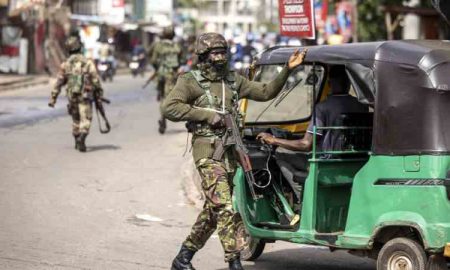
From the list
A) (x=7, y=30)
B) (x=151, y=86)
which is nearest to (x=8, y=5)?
(x=7, y=30)

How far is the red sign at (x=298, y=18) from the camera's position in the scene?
1186 centimetres

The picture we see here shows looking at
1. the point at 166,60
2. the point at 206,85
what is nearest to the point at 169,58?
the point at 166,60

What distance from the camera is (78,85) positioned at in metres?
14.9

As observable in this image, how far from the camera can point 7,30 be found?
40625mm

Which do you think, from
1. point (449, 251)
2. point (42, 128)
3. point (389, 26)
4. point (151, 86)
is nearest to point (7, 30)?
point (151, 86)

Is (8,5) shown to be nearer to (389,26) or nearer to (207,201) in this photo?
(389,26)

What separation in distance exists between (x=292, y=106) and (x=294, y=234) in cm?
666

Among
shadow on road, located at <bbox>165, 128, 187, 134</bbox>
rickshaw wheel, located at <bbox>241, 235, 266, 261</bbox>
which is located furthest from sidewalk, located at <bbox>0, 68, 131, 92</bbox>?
rickshaw wheel, located at <bbox>241, 235, 266, 261</bbox>

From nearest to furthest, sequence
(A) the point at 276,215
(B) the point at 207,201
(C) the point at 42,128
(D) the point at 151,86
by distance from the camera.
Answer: (B) the point at 207,201 → (A) the point at 276,215 → (C) the point at 42,128 → (D) the point at 151,86

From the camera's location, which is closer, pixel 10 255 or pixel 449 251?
pixel 449 251

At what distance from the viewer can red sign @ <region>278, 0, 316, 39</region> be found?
1186cm

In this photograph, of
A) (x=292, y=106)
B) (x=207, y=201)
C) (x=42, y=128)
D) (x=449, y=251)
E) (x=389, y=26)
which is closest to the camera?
(x=449, y=251)

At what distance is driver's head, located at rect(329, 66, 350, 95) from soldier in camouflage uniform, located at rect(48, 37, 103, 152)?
24.1 feet

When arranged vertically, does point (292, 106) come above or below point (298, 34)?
below
